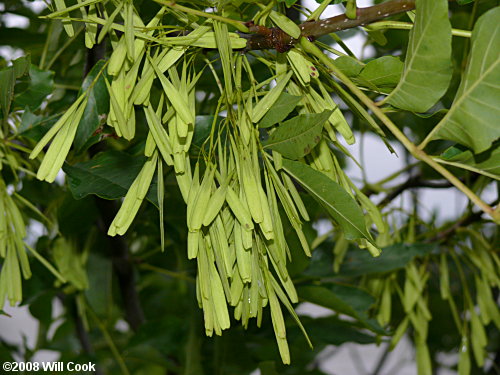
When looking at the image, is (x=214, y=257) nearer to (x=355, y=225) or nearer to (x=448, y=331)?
(x=355, y=225)

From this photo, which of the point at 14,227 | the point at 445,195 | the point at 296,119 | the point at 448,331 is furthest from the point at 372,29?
the point at 445,195

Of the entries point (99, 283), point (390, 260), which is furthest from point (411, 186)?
point (99, 283)

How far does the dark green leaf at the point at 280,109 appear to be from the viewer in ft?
0.78

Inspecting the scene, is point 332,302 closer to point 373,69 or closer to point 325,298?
point 325,298

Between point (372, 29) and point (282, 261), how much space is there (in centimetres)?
10

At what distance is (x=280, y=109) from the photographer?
0.24 m

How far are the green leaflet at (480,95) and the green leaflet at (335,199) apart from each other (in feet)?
0.15

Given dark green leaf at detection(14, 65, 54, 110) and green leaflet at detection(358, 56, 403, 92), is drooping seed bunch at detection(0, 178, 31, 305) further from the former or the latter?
green leaflet at detection(358, 56, 403, 92)

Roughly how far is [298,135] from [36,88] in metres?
0.22

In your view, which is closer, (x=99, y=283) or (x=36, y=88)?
(x=36, y=88)

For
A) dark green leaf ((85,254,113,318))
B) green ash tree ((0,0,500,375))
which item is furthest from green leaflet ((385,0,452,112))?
dark green leaf ((85,254,113,318))

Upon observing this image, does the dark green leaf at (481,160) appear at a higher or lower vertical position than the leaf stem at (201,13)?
lower

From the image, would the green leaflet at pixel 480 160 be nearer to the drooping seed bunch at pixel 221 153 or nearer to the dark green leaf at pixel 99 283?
the drooping seed bunch at pixel 221 153

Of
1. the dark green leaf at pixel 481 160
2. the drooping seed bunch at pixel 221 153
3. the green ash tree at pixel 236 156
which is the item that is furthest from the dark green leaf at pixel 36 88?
the dark green leaf at pixel 481 160
